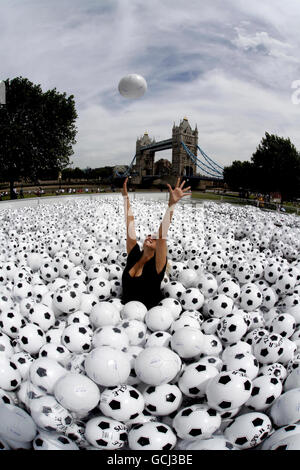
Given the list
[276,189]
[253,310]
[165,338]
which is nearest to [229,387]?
[165,338]

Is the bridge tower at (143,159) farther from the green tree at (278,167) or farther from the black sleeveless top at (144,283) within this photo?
the black sleeveless top at (144,283)

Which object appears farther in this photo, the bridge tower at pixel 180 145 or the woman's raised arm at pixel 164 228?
the bridge tower at pixel 180 145

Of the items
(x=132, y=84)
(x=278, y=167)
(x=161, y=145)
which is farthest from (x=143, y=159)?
(x=132, y=84)

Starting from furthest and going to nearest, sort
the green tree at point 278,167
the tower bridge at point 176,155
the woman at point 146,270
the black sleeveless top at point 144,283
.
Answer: the tower bridge at point 176,155 → the green tree at point 278,167 → the black sleeveless top at point 144,283 → the woman at point 146,270

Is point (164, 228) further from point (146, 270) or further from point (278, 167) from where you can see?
point (278, 167)

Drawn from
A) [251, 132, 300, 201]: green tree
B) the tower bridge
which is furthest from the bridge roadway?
[251, 132, 300, 201]: green tree

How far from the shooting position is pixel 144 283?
6.03 meters

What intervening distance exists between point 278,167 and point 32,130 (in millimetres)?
31483

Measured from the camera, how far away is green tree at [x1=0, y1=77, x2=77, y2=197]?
32.5 m

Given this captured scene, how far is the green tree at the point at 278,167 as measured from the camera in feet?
131

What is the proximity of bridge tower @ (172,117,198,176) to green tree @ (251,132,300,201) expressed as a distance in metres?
66.6

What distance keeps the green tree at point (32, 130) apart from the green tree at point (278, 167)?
86.4 ft

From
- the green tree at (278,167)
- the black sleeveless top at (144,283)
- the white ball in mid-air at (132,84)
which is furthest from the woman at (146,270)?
the green tree at (278,167)
